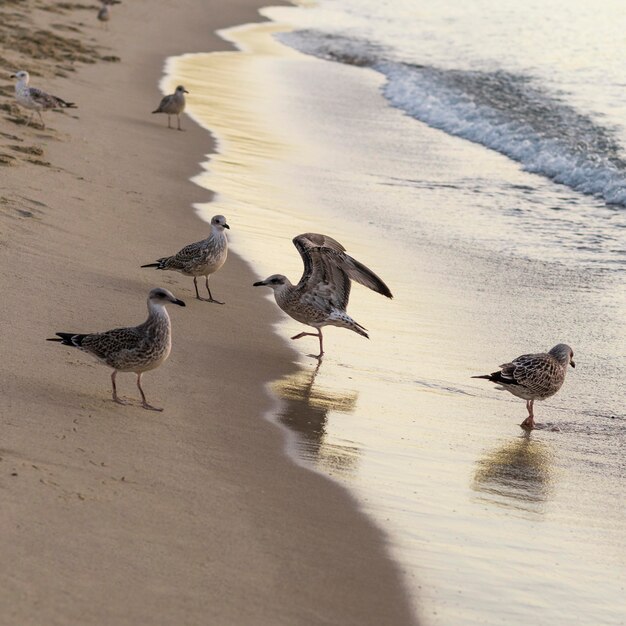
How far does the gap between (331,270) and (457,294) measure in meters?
1.53

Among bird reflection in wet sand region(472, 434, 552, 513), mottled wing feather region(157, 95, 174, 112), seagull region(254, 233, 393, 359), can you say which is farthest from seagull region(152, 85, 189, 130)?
bird reflection in wet sand region(472, 434, 552, 513)

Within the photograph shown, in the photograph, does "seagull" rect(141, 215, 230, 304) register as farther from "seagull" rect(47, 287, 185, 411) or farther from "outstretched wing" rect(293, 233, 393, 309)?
"seagull" rect(47, 287, 185, 411)

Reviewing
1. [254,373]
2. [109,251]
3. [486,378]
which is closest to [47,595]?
[254,373]

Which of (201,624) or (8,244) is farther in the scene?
(8,244)

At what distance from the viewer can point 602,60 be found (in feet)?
92.2

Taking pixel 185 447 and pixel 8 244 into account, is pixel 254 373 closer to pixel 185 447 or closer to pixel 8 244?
pixel 185 447

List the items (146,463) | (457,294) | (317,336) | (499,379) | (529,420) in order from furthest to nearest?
(457,294), (317,336), (499,379), (529,420), (146,463)

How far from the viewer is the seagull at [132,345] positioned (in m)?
6.65

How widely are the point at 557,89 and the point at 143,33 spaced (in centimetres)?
1017

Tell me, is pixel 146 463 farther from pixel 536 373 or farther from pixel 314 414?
pixel 536 373

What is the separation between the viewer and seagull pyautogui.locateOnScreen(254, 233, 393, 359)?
8828mm

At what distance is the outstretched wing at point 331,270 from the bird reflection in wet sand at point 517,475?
90.1 inches

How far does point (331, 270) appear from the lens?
30.4 ft

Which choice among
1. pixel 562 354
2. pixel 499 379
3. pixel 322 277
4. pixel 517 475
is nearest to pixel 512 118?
pixel 322 277
